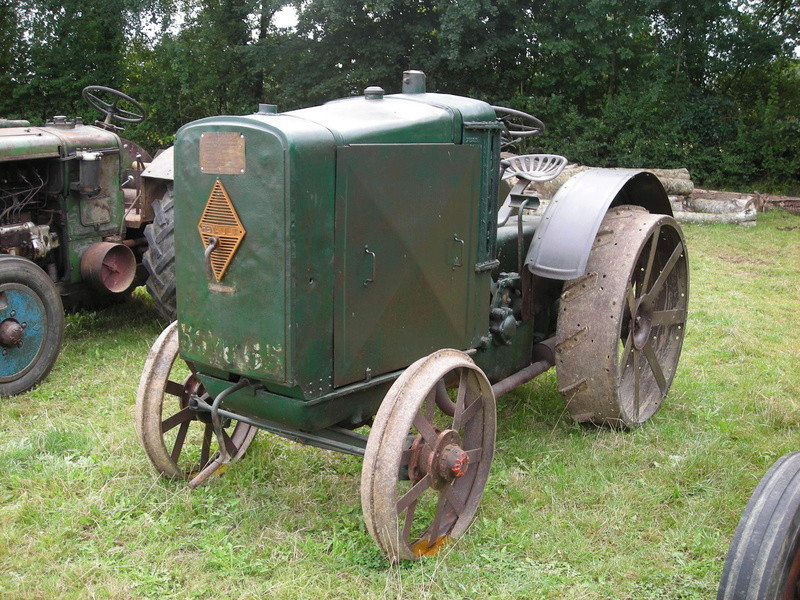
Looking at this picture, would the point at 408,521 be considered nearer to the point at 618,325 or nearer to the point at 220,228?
the point at 220,228

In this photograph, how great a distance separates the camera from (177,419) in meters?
3.47

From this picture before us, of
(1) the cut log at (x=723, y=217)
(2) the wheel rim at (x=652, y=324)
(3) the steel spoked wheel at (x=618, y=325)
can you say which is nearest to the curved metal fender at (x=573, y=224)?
(3) the steel spoked wheel at (x=618, y=325)

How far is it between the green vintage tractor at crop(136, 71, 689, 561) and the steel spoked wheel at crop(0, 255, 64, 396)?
56.9 inches

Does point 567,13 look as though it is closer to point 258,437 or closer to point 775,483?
point 258,437

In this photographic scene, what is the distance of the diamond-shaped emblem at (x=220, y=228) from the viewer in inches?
111

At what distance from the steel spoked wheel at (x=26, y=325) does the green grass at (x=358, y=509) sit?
0.12 m

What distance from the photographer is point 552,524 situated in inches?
129

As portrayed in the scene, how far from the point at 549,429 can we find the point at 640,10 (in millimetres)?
13381

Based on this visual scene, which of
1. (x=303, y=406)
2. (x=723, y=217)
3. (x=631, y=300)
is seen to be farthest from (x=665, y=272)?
(x=723, y=217)

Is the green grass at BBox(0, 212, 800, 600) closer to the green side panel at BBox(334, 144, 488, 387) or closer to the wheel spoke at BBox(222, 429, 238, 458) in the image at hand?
the wheel spoke at BBox(222, 429, 238, 458)

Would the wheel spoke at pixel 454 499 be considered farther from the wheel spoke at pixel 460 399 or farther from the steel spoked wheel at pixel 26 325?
the steel spoked wheel at pixel 26 325

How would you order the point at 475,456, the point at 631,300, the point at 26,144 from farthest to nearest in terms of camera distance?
the point at 26,144, the point at 631,300, the point at 475,456

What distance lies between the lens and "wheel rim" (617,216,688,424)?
13.8 feet

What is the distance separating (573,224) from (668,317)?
102cm
